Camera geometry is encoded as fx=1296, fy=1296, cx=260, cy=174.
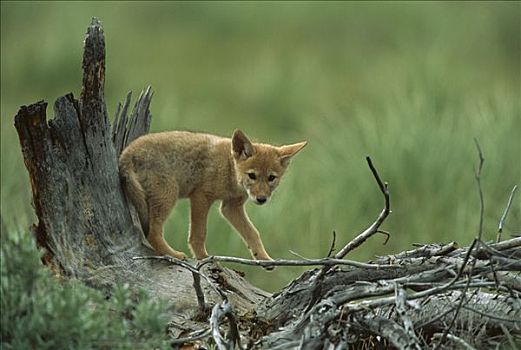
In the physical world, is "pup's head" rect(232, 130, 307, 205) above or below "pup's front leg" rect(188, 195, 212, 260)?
above

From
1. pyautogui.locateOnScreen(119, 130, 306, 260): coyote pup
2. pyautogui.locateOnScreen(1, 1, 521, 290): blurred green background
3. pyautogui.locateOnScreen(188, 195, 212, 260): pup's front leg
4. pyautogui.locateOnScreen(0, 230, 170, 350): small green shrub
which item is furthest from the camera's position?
pyautogui.locateOnScreen(1, 1, 521, 290): blurred green background

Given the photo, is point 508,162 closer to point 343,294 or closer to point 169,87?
point 343,294

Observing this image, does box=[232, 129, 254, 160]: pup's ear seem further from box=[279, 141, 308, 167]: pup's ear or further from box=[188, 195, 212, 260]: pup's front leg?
box=[188, 195, 212, 260]: pup's front leg

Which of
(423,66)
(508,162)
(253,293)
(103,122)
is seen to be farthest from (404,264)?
(423,66)

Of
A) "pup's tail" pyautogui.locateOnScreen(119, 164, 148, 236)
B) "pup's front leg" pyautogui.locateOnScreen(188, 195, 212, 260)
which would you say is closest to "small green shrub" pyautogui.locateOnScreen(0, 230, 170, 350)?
"pup's tail" pyautogui.locateOnScreen(119, 164, 148, 236)

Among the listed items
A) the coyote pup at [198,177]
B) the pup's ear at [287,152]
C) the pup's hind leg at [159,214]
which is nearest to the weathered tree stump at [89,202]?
the coyote pup at [198,177]

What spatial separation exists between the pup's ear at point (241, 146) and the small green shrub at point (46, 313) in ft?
10.1

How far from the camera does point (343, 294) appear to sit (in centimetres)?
446

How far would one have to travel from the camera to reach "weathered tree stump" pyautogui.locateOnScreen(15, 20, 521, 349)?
438 centimetres

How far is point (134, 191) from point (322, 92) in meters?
14.7

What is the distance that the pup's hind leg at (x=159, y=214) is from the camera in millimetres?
6215

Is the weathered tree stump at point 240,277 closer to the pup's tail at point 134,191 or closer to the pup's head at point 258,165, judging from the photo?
the pup's tail at point 134,191

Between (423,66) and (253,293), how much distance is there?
941 centimetres

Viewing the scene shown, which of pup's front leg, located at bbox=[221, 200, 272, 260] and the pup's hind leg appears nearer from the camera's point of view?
the pup's hind leg
